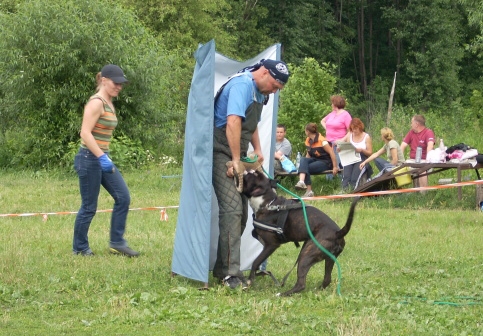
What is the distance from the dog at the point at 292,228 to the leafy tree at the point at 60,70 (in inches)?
454

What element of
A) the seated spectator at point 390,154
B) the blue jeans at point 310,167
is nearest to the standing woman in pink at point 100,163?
the seated spectator at point 390,154

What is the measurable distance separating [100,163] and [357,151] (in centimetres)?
675

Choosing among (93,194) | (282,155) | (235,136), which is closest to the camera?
(235,136)

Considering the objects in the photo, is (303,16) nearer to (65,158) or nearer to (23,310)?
(65,158)

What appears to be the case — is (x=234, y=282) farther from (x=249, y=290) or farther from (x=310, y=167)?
(x=310, y=167)

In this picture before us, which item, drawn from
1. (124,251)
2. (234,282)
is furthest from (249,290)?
(124,251)

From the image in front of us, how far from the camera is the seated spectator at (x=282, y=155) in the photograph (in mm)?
15211

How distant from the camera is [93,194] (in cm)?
872

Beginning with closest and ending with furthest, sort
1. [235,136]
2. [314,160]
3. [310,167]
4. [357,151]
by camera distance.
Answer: [235,136] < [357,151] < [310,167] < [314,160]

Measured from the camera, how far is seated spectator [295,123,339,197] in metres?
14.8

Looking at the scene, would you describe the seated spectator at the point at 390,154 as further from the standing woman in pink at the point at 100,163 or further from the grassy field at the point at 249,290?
the standing woman in pink at the point at 100,163

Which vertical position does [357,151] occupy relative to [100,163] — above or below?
above

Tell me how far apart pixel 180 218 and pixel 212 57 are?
1485 millimetres

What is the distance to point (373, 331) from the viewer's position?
5.71m
